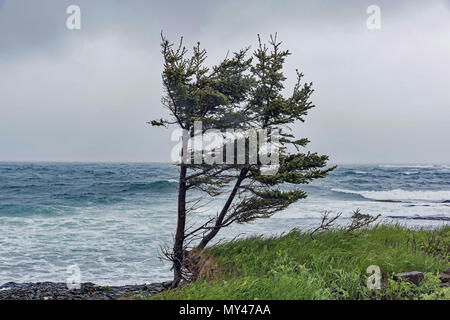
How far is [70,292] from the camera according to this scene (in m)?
9.77

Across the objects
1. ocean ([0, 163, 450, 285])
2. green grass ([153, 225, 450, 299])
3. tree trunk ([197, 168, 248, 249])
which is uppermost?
tree trunk ([197, 168, 248, 249])

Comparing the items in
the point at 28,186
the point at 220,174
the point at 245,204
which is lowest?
the point at 28,186

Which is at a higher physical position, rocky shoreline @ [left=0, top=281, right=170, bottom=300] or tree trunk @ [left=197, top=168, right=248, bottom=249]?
tree trunk @ [left=197, top=168, right=248, bottom=249]

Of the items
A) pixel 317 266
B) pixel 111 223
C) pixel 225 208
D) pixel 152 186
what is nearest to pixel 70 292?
pixel 225 208

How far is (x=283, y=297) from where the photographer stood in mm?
5676

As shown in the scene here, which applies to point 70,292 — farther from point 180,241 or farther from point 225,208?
point 225,208

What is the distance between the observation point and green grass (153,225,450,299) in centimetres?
591

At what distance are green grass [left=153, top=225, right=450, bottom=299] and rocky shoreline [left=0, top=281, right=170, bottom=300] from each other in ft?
7.93

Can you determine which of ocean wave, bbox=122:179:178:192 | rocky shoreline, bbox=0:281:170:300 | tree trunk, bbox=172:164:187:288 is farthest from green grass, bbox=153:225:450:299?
ocean wave, bbox=122:179:178:192

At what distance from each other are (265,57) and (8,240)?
15408 millimetres

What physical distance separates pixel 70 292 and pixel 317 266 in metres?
6.46

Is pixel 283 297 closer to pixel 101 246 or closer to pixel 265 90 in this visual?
pixel 265 90

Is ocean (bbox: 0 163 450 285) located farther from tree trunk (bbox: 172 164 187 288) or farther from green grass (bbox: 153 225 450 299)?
tree trunk (bbox: 172 164 187 288)
